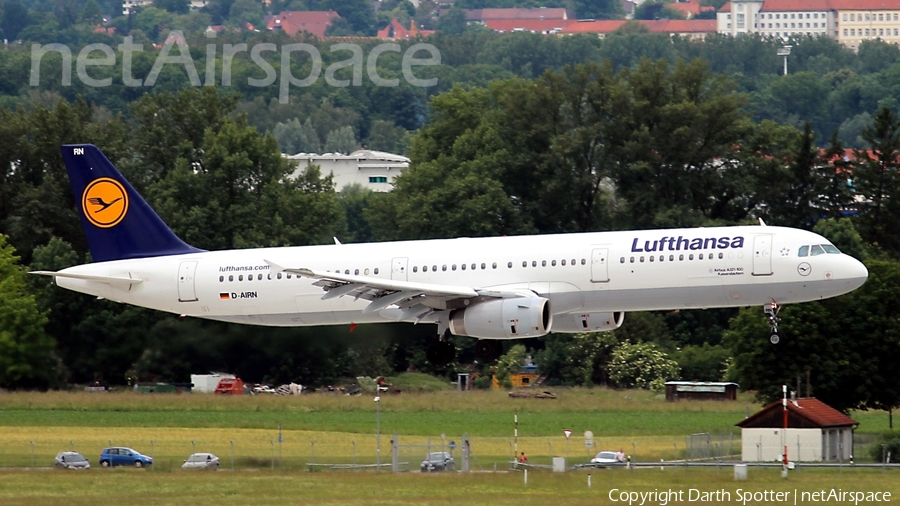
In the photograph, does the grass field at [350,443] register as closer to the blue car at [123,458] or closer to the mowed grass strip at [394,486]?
the mowed grass strip at [394,486]

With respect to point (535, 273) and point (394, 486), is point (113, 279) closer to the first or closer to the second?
point (394, 486)

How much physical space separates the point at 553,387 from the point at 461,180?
23604 mm

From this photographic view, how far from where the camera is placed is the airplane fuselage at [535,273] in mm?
46938

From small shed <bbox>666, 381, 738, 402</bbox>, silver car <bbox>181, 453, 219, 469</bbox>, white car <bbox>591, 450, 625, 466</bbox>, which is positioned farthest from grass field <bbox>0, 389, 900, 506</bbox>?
white car <bbox>591, 450, 625, 466</bbox>

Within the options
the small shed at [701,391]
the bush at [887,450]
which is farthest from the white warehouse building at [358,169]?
the bush at [887,450]

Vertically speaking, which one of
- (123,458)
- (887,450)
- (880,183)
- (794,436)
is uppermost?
(880,183)

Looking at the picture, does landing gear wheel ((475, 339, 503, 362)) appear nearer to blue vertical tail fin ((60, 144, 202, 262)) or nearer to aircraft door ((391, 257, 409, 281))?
aircraft door ((391, 257, 409, 281))

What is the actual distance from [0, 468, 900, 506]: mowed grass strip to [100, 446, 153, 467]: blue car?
246cm

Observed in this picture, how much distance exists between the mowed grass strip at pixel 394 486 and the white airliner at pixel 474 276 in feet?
14.2

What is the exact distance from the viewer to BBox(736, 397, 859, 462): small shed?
55594 mm

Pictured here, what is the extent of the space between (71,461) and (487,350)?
13.2 meters

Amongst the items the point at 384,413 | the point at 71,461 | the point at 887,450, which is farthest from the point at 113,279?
the point at 887,450

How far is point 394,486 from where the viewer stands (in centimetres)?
4559

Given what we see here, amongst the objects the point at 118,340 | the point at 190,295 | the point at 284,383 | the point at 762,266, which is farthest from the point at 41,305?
the point at 762,266
